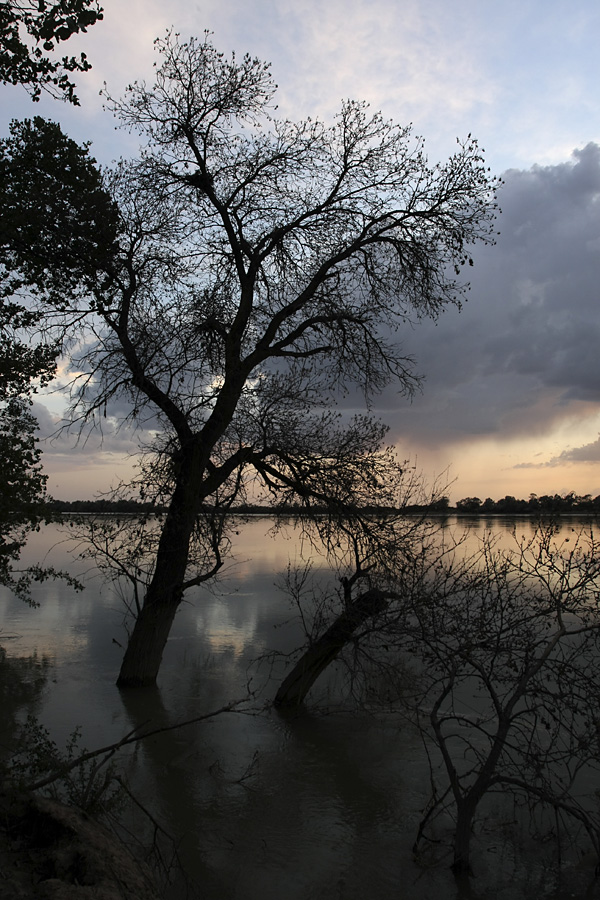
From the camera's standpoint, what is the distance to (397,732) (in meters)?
10.3

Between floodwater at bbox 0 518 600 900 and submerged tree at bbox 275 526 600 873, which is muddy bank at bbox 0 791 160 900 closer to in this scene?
floodwater at bbox 0 518 600 900

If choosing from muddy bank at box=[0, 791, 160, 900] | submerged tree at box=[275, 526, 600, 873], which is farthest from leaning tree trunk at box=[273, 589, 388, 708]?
muddy bank at box=[0, 791, 160, 900]

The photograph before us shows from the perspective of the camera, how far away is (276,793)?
8062 mm

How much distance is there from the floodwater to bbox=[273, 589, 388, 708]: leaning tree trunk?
1.28 ft

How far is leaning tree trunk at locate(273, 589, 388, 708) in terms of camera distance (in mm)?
10045

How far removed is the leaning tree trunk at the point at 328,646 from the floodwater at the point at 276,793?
39cm

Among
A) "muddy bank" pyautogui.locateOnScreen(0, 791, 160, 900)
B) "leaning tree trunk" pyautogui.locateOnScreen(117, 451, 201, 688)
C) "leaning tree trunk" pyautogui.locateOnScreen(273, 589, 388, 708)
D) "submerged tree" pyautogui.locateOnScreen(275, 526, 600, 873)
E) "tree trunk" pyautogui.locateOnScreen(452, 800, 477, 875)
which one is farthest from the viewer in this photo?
"leaning tree trunk" pyautogui.locateOnScreen(117, 451, 201, 688)

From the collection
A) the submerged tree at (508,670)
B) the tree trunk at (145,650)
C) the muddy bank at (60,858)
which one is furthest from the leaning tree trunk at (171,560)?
the muddy bank at (60,858)

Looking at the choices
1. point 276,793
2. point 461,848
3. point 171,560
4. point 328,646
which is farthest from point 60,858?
point 171,560

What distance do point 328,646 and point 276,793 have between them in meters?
2.82

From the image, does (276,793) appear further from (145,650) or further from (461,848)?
(145,650)

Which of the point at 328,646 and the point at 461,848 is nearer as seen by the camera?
the point at 461,848

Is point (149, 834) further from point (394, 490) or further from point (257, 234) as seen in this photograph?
point (257, 234)

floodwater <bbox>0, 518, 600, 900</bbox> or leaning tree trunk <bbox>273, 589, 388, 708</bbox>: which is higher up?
leaning tree trunk <bbox>273, 589, 388, 708</bbox>
